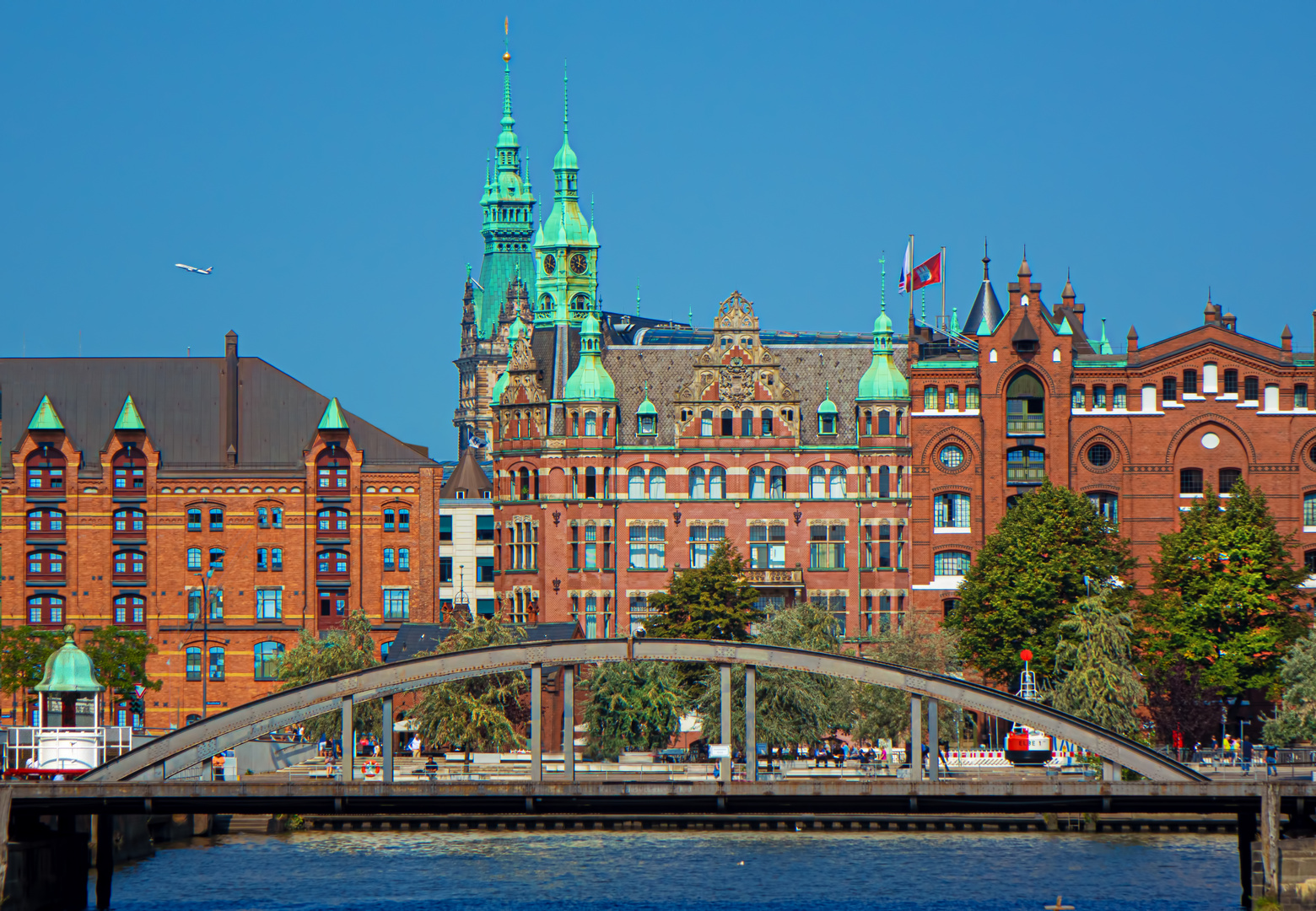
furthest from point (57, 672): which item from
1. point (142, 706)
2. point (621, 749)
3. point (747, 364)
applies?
point (747, 364)

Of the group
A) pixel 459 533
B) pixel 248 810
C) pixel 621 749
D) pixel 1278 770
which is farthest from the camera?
pixel 459 533

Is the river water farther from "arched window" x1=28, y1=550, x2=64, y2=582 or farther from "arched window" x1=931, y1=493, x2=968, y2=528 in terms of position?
"arched window" x1=28, y1=550, x2=64, y2=582

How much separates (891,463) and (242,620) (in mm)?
40495

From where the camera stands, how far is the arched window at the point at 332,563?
14675 cm

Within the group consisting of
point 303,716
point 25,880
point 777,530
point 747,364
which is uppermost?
point 747,364

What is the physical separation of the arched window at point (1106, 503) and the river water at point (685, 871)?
3983cm

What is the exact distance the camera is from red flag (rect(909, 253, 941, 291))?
14325cm

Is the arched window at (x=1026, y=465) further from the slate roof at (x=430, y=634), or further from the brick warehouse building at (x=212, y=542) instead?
the brick warehouse building at (x=212, y=542)

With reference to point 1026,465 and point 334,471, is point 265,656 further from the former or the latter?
point 1026,465

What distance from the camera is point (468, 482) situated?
167m

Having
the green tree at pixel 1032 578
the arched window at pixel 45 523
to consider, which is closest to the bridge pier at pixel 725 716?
the green tree at pixel 1032 578

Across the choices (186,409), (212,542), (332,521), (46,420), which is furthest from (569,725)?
(186,409)

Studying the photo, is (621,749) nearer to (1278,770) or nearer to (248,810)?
(1278,770)

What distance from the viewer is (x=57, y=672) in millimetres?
92750
